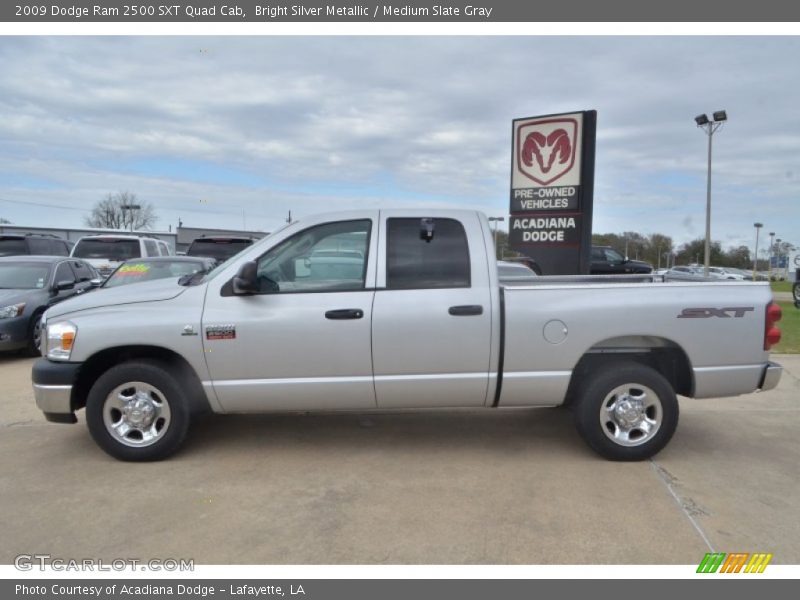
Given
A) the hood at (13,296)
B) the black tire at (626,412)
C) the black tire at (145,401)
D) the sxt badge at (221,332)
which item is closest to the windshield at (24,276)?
the hood at (13,296)

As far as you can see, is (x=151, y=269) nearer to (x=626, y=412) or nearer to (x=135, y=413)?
(x=135, y=413)

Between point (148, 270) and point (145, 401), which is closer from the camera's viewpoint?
point (145, 401)

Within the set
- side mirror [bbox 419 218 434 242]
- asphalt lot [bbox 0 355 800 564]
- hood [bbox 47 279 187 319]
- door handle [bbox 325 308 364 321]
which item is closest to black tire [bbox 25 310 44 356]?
asphalt lot [bbox 0 355 800 564]

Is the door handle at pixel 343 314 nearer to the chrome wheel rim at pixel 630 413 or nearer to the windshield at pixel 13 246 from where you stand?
the chrome wheel rim at pixel 630 413

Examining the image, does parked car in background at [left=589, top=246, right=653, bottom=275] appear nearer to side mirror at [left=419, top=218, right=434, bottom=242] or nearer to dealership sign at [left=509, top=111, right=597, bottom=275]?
dealership sign at [left=509, top=111, right=597, bottom=275]

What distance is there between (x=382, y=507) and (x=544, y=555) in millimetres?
1042

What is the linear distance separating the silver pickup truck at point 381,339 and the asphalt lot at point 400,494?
0.42 meters

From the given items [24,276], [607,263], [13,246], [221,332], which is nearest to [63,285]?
[24,276]

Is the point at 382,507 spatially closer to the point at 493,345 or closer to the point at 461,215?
the point at 493,345

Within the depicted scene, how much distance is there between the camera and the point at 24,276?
9.81m

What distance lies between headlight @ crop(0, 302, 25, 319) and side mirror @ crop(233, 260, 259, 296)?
623cm

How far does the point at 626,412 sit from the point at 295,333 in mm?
2520

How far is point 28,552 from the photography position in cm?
328

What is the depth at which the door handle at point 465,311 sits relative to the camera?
4.30m
